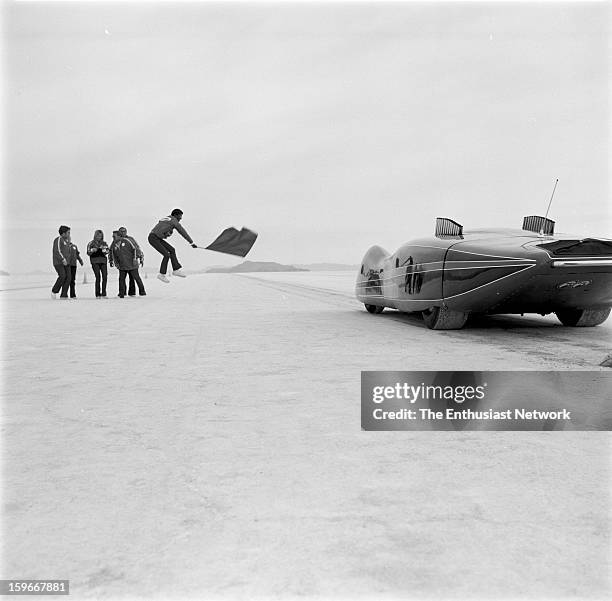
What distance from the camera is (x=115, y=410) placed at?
13.2ft

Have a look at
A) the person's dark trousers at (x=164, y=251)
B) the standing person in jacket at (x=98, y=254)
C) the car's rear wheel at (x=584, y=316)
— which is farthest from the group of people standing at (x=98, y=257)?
the car's rear wheel at (x=584, y=316)

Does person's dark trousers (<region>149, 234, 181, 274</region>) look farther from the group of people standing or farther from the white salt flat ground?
the group of people standing

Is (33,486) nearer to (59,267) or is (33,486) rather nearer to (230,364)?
(230,364)

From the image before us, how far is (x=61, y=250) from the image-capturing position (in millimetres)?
16062

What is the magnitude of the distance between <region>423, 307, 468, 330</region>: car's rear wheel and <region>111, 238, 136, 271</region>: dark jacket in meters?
10.9

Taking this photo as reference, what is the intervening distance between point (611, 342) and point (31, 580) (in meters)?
6.87

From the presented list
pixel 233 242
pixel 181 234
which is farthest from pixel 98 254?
pixel 233 242

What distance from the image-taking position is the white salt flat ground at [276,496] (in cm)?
188

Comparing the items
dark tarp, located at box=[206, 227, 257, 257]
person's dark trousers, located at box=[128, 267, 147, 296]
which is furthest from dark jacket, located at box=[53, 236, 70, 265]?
dark tarp, located at box=[206, 227, 257, 257]

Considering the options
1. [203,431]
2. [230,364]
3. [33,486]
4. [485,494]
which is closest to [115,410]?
[203,431]

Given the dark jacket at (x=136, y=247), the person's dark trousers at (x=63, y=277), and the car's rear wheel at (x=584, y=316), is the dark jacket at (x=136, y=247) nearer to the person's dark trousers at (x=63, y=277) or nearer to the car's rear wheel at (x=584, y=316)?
the person's dark trousers at (x=63, y=277)

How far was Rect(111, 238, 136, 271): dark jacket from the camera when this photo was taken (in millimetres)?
17500

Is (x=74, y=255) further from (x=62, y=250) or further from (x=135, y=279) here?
(x=135, y=279)

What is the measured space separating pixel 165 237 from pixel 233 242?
999 millimetres
